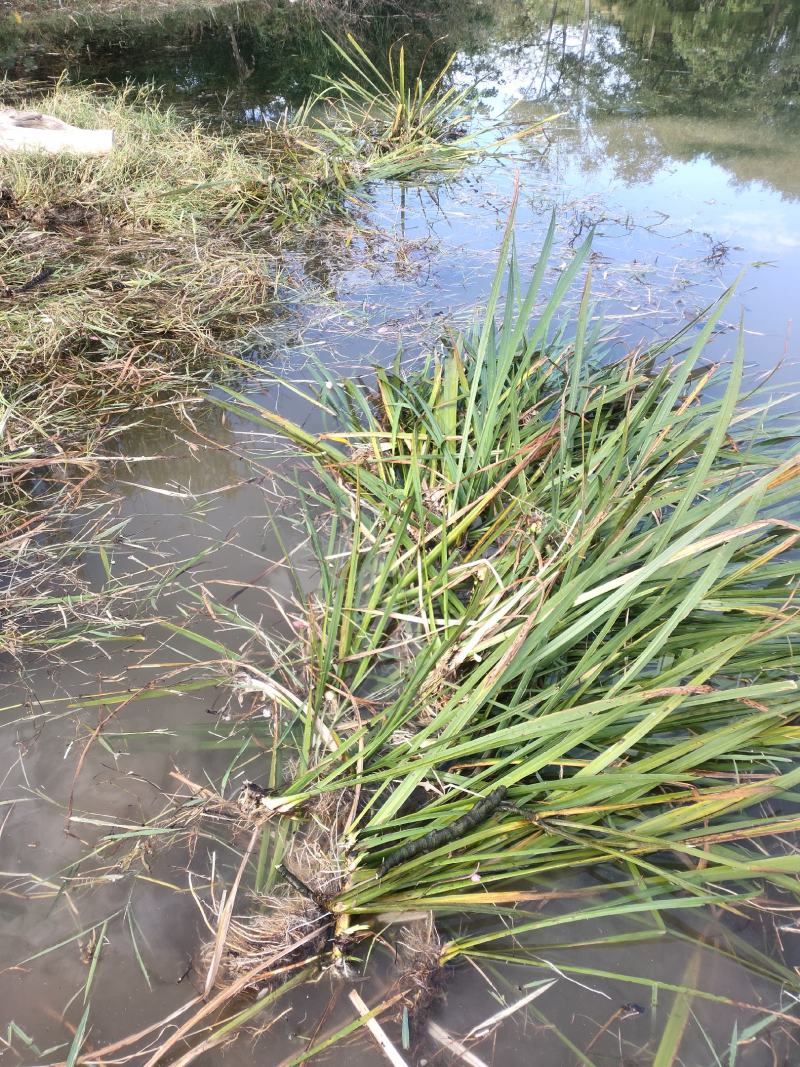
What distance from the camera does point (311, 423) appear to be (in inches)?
94.4

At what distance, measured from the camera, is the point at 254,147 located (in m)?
4.29

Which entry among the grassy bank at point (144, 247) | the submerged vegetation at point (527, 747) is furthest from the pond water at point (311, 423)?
the grassy bank at point (144, 247)

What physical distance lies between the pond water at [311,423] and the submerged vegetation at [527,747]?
2.2 inches

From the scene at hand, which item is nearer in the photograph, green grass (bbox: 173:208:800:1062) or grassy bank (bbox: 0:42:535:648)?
green grass (bbox: 173:208:800:1062)

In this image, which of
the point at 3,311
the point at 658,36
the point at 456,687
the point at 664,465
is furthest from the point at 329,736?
the point at 658,36

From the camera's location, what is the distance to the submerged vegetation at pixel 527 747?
1148 millimetres

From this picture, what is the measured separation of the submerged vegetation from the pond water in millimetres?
56

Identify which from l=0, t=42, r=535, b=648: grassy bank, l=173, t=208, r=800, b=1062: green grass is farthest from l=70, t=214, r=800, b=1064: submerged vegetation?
l=0, t=42, r=535, b=648: grassy bank

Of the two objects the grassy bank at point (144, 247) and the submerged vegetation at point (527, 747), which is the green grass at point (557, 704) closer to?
the submerged vegetation at point (527, 747)

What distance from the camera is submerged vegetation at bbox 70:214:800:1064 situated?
1.15m

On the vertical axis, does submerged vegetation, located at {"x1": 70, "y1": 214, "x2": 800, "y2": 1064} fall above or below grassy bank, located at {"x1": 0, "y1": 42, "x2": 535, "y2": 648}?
below

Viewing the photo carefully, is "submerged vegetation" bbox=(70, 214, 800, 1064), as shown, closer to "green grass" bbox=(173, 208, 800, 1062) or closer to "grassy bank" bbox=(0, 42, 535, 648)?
"green grass" bbox=(173, 208, 800, 1062)

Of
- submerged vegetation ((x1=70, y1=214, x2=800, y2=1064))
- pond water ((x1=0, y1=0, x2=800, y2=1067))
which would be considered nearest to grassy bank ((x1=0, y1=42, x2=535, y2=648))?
pond water ((x1=0, y1=0, x2=800, y2=1067))

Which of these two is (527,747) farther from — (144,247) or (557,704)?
(144,247)
